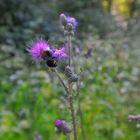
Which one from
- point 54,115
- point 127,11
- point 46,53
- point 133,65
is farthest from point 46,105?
point 127,11

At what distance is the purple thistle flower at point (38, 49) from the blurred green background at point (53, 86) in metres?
0.62

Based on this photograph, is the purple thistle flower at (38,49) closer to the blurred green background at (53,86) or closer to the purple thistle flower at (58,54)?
the purple thistle flower at (58,54)

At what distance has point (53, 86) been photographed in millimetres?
5020

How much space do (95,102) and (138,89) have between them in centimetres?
170

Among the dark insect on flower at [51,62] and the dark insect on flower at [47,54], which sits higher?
the dark insect on flower at [47,54]

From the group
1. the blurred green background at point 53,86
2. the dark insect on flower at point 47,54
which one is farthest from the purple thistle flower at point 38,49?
the blurred green background at point 53,86

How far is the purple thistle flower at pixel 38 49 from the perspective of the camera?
4.68 ft

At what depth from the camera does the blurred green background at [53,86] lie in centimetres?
411

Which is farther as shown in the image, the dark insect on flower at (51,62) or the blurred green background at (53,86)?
the blurred green background at (53,86)

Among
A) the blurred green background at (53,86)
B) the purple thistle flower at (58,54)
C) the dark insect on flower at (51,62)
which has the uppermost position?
the purple thistle flower at (58,54)

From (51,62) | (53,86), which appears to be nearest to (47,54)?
(51,62)

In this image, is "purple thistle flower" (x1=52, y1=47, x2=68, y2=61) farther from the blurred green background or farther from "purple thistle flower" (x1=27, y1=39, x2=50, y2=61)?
the blurred green background

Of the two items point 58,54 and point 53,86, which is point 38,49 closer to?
Answer: point 58,54

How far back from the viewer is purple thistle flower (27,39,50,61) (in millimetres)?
1426
